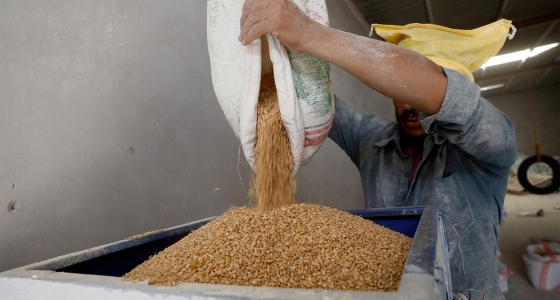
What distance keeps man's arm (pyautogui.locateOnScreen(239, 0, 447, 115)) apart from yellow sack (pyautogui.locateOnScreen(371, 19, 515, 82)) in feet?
1.15

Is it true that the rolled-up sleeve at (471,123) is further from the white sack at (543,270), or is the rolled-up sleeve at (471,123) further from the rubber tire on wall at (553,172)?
the rubber tire on wall at (553,172)

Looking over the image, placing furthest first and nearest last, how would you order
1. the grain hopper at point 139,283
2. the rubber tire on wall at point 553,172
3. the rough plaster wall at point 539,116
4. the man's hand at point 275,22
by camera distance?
the rough plaster wall at point 539,116, the rubber tire on wall at point 553,172, the man's hand at point 275,22, the grain hopper at point 139,283

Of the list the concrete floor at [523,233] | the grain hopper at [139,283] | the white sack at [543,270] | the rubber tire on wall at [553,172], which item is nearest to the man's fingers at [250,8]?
the grain hopper at [139,283]

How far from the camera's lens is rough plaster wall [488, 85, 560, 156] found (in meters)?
10.6

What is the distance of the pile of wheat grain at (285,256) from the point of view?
0.54 m

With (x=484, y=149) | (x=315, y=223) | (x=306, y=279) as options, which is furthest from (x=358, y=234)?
(x=484, y=149)

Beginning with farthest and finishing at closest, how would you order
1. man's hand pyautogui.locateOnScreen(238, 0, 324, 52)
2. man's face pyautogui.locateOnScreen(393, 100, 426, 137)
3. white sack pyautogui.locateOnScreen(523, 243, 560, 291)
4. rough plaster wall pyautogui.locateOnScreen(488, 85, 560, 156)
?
rough plaster wall pyautogui.locateOnScreen(488, 85, 560, 156) → white sack pyautogui.locateOnScreen(523, 243, 560, 291) → man's face pyautogui.locateOnScreen(393, 100, 426, 137) → man's hand pyautogui.locateOnScreen(238, 0, 324, 52)

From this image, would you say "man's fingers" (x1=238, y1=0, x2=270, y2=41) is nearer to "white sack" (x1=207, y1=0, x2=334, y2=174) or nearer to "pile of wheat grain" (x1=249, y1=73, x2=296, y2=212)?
"white sack" (x1=207, y1=0, x2=334, y2=174)

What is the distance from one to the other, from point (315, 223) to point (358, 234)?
104 mm

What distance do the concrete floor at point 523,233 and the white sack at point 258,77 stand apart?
2.92 m

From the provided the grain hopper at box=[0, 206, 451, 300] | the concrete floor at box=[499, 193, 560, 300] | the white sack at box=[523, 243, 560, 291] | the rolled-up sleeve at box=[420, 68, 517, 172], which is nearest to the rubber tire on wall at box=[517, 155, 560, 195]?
the concrete floor at box=[499, 193, 560, 300]

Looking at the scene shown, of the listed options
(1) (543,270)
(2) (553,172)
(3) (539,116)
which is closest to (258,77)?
(1) (543,270)

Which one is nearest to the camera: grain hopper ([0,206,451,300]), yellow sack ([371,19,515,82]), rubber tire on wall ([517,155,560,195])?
grain hopper ([0,206,451,300])

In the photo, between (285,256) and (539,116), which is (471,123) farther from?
(539,116)
